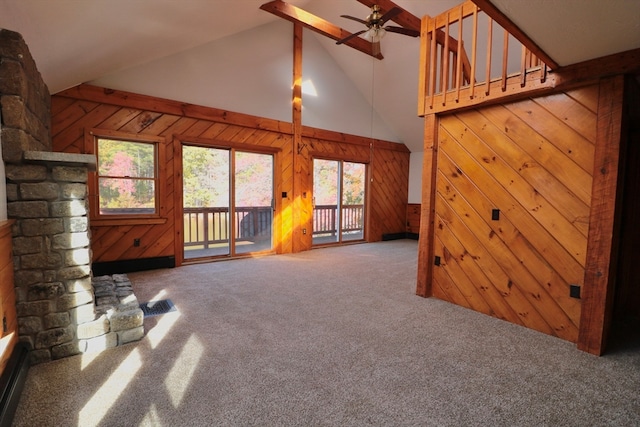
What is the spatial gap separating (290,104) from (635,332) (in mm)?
5409

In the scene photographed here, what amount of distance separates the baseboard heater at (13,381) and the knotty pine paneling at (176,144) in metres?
2.37

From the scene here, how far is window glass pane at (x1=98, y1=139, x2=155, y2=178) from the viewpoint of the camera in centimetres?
391

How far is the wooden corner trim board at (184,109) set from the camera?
146 inches

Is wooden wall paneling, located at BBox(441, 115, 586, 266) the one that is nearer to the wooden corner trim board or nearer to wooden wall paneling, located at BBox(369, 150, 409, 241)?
the wooden corner trim board

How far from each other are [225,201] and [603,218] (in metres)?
4.97

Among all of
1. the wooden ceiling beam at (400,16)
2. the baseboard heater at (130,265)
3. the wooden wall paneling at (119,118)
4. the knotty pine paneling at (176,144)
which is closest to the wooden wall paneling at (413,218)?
the knotty pine paneling at (176,144)

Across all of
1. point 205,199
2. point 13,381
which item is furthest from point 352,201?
point 13,381

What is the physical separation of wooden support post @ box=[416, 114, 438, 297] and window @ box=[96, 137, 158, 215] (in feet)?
12.3

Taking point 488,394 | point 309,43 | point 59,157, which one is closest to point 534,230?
point 488,394

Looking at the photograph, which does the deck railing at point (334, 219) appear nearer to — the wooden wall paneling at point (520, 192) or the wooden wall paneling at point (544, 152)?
the wooden wall paneling at point (520, 192)

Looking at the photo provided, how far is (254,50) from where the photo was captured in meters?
5.00

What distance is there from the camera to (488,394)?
1.65 metres

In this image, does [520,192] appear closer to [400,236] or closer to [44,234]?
[44,234]

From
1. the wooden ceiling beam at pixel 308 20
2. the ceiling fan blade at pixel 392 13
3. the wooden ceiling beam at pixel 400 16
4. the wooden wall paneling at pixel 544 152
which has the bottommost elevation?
the wooden wall paneling at pixel 544 152
